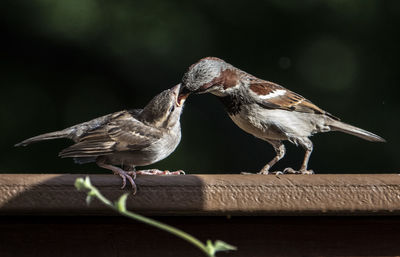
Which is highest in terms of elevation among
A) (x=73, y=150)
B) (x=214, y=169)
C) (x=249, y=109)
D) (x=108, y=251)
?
(x=214, y=169)

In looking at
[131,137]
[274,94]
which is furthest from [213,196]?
[274,94]

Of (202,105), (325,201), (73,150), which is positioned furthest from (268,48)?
(325,201)

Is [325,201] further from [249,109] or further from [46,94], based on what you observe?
[46,94]

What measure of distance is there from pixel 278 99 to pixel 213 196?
1907mm

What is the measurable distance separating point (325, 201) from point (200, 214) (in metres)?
0.25

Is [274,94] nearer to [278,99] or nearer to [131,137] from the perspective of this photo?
[278,99]

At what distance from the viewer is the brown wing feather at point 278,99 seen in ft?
9.81

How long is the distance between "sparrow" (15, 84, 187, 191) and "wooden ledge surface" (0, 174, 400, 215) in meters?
0.94

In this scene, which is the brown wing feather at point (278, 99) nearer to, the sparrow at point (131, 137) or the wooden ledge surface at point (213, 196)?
the sparrow at point (131, 137)

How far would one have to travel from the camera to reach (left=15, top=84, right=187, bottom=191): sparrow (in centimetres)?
233

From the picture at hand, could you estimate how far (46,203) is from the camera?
1214 mm

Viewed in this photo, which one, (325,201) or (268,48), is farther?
(268,48)

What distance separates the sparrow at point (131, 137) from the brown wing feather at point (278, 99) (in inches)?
18.2

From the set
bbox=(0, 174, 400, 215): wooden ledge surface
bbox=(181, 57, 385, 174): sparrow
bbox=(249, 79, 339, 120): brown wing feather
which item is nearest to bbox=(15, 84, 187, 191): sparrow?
bbox=(181, 57, 385, 174): sparrow
